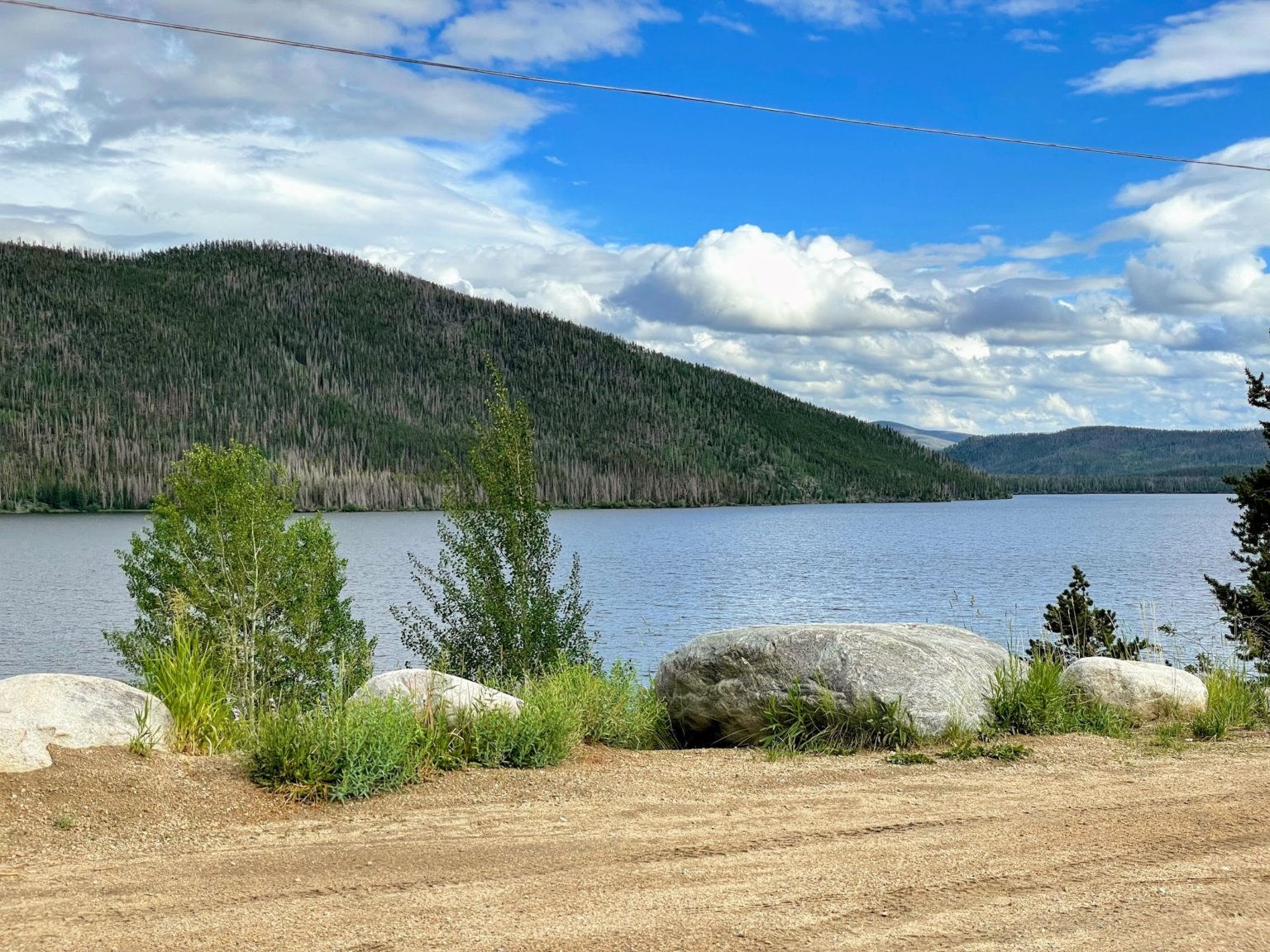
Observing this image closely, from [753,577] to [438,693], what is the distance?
188ft

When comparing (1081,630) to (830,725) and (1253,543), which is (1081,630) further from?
(830,725)

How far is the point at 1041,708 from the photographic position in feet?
36.7

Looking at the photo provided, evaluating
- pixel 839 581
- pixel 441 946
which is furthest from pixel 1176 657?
pixel 839 581

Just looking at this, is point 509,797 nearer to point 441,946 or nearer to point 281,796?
point 281,796

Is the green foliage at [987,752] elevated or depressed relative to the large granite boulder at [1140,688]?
depressed

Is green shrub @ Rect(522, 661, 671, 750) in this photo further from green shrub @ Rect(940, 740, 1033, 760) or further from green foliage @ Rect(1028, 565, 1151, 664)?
green foliage @ Rect(1028, 565, 1151, 664)

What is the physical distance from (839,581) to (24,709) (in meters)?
56.4

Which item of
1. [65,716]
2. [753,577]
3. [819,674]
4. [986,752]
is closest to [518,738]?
[819,674]

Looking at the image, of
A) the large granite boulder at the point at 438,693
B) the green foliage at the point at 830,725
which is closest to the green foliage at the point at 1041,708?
the green foliage at the point at 830,725

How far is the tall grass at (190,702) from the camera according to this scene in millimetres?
9641

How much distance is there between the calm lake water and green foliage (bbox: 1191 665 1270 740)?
16.2 feet

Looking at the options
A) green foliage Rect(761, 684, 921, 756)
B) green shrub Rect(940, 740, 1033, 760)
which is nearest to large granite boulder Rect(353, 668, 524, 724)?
green foliage Rect(761, 684, 921, 756)

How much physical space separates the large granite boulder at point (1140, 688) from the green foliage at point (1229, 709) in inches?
7.4

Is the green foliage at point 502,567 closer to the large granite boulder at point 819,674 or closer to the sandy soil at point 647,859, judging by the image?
the large granite boulder at point 819,674
